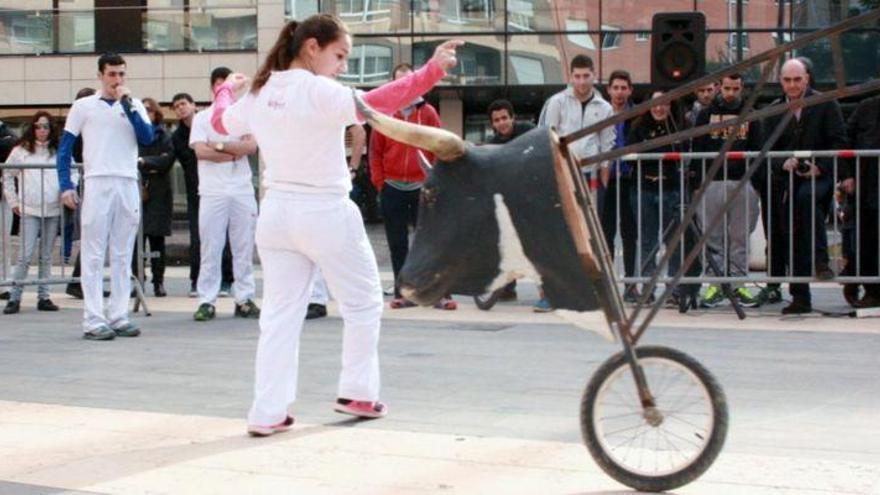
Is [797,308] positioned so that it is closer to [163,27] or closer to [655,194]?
[655,194]

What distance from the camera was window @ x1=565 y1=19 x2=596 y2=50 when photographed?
30.1 metres

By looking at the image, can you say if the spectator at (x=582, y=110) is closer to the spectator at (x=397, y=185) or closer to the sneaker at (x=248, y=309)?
the spectator at (x=397, y=185)

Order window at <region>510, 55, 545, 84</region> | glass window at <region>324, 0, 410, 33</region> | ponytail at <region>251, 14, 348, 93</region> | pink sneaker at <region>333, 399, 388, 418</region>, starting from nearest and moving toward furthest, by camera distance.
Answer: ponytail at <region>251, 14, 348, 93</region>
pink sneaker at <region>333, 399, 388, 418</region>
window at <region>510, 55, 545, 84</region>
glass window at <region>324, 0, 410, 33</region>

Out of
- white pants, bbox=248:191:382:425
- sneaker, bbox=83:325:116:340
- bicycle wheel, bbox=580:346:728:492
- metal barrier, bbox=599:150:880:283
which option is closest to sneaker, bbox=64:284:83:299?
sneaker, bbox=83:325:116:340

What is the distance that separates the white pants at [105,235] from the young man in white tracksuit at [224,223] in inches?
47.3

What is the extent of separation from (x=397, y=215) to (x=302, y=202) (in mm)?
6052

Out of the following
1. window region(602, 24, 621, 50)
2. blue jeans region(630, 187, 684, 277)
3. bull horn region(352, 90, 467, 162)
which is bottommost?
blue jeans region(630, 187, 684, 277)

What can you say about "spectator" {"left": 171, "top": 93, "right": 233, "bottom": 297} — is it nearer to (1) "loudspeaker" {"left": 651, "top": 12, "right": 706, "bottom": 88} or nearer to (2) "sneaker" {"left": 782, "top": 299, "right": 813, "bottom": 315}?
(1) "loudspeaker" {"left": 651, "top": 12, "right": 706, "bottom": 88}

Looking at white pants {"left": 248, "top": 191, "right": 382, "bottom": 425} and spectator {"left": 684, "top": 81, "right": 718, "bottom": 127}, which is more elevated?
spectator {"left": 684, "top": 81, "right": 718, "bottom": 127}

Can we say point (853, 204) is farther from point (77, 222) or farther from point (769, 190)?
point (77, 222)

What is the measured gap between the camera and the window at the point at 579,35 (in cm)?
3008

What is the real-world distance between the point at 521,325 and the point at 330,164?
15.5 ft

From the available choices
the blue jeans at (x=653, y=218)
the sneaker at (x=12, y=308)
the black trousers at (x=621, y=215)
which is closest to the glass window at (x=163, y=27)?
the sneaker at (x=12, y=308)

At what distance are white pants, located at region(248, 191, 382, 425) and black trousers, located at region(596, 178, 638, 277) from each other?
591cm
